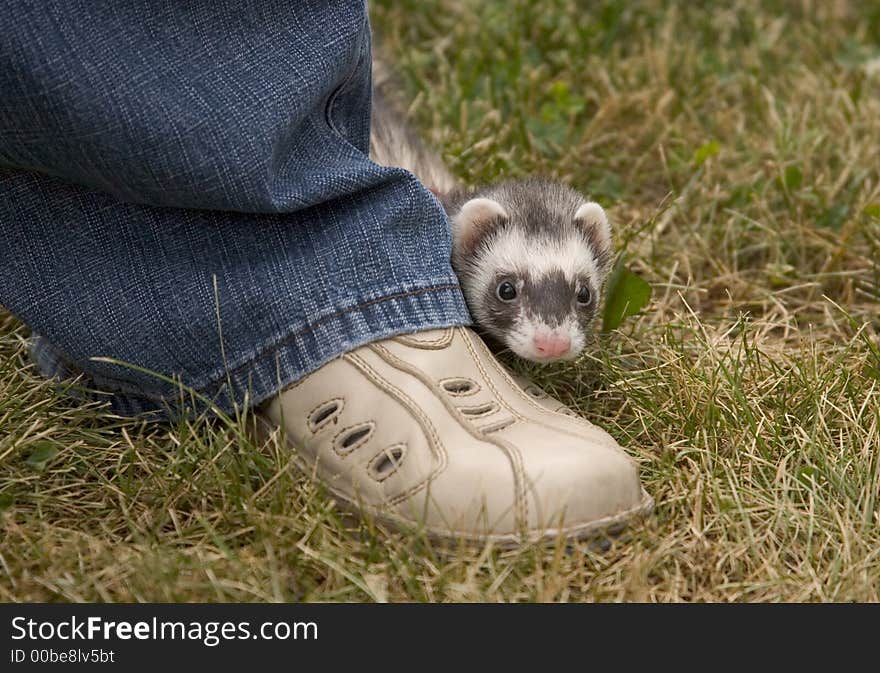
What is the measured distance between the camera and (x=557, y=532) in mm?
2098

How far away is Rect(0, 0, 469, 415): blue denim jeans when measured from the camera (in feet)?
6.98

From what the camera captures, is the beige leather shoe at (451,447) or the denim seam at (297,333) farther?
the denim seam at (297,333)

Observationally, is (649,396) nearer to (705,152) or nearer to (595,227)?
(595,227)

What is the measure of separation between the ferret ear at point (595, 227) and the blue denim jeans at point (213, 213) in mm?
571

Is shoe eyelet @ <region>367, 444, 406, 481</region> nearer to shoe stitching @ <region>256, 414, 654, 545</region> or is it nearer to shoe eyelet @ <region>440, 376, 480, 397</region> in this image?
shoe stitching @ <region>256, 414, 654, 545</region>

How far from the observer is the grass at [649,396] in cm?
208

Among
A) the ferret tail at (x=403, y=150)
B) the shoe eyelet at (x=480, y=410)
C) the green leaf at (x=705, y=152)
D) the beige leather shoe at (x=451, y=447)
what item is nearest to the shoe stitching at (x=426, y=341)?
the beige leather shoe at (x=451, y=447)

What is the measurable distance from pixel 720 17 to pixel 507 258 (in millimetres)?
2757

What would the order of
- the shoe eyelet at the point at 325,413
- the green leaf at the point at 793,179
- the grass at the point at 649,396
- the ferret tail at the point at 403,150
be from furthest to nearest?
1. the green leaf at the point at 793,179
2. the ferret tail at the point at 403,150
3. the shoe eyelet at the point at 325,413
4. the grass at the point at 649,396

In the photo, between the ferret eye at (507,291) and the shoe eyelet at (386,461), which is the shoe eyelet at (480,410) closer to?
the shoe eyelet at (386,461)

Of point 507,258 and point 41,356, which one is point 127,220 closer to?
point 41,356

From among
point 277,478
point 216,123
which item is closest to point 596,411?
point 277,478

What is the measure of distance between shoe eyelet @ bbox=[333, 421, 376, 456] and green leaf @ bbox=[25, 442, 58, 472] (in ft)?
2.01

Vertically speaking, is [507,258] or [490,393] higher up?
[507,258]
